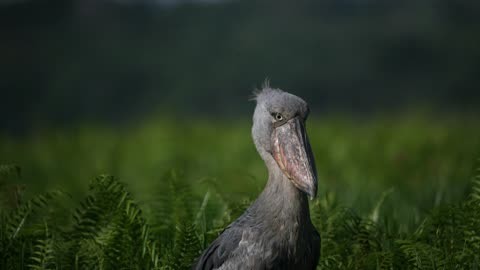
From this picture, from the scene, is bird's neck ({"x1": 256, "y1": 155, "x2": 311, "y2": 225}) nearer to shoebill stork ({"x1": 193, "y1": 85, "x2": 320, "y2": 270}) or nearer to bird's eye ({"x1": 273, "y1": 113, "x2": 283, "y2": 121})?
shoebill stork ({"x1": 193, "y1": 85, "x2": 320, "y2": 270})

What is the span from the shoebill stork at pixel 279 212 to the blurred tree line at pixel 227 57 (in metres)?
9.29

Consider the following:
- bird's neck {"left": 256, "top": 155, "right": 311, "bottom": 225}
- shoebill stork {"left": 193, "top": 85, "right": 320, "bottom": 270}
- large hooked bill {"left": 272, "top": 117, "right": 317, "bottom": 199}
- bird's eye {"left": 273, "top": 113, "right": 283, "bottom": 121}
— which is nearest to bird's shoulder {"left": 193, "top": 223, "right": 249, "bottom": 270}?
shoebill stork {"left": 193, "top": 85, "right": 320, "bottom": 270}

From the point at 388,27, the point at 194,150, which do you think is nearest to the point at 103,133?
the point at 194,150

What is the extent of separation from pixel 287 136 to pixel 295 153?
0.30 ft

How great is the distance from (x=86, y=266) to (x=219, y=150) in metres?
5.45

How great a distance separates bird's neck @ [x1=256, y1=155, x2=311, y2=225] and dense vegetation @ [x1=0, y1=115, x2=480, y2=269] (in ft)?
2.09

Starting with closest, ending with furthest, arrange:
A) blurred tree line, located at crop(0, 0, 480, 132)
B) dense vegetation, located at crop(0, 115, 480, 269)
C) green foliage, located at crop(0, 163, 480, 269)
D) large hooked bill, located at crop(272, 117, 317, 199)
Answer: large hooked bill, located at crop(272, 117, 317, 199), green foliage, located at crop(0, 163, 480, 269), dense vegetation, located at crop(0, 115, 480, 269), blurred tree line, located at crop(0, 0, 480, 132)

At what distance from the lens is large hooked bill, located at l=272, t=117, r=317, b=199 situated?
3.48 m

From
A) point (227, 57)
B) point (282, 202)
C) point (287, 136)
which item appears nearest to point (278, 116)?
point (287, 136)

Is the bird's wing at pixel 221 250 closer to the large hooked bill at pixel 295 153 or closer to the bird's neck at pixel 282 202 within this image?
the bird's neck at pixel 282 202

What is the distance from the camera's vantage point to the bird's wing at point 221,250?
11.7ft

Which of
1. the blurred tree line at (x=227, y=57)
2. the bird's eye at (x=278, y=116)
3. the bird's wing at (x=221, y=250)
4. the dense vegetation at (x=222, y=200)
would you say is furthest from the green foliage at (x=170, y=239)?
the blurred tree line at (x=227, y=57)

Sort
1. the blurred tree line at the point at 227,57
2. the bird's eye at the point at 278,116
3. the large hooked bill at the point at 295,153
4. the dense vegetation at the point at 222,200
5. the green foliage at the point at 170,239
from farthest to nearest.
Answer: the blurred tree line at the point at 227,57 < the dense vegetation at the point at 222,200 < the green foliage at the point at 170,239 < the bird's eye at the point at 278,116 < the large hooked bill at the point at 295,153

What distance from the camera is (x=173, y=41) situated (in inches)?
594
